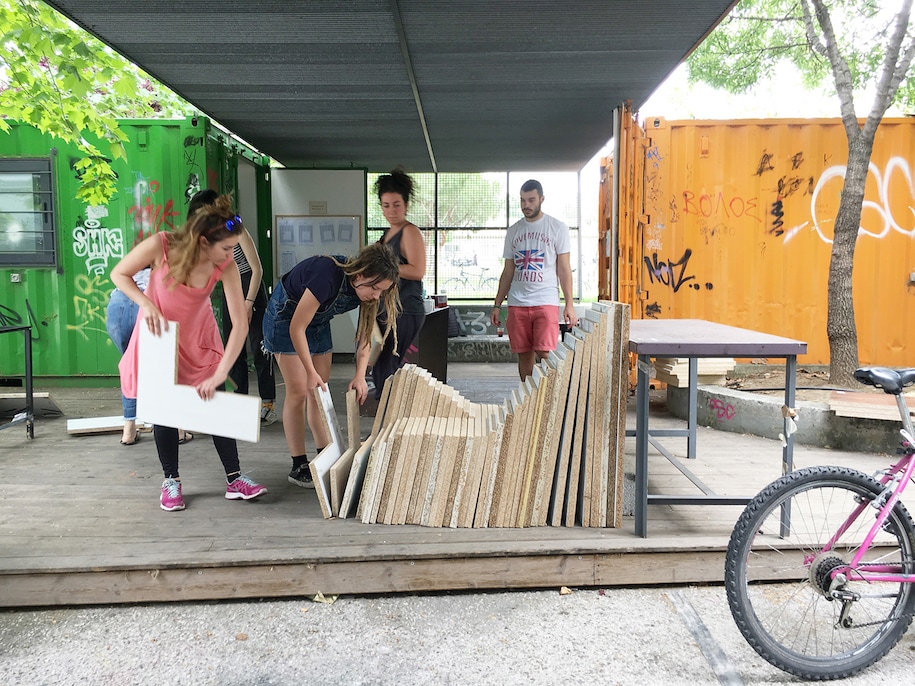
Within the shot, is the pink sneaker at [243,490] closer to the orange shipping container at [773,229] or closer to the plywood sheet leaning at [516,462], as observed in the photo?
the plywood sheet leaning at [516,462]

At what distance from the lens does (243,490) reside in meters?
3.74

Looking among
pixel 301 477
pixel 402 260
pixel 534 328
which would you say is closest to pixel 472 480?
pixel 301 477

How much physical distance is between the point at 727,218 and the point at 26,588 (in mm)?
7053

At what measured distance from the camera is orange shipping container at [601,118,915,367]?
738 centimetres

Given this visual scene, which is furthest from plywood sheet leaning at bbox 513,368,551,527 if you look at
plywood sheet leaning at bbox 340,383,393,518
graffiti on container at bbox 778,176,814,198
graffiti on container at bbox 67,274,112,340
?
graffiti on container at bbox 67,274,112,340

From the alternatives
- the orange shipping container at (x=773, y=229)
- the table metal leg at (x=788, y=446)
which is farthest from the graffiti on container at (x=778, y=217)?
the table metal leg at (x=788, y=446)

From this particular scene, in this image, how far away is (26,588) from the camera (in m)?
2.93

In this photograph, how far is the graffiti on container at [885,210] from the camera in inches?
294

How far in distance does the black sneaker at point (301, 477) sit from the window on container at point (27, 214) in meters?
5.14

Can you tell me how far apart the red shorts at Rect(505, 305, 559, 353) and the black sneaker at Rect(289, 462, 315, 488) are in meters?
Result: 2.00

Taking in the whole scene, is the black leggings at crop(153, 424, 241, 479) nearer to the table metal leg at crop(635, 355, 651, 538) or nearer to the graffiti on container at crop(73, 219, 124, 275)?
the table metal leg at crop(635, 355, 651, 538)

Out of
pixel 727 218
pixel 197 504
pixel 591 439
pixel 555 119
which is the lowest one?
pixel 197 504

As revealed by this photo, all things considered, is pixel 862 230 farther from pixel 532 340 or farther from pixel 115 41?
pixel 115 41

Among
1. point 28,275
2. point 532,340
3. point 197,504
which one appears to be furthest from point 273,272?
point 197,504
